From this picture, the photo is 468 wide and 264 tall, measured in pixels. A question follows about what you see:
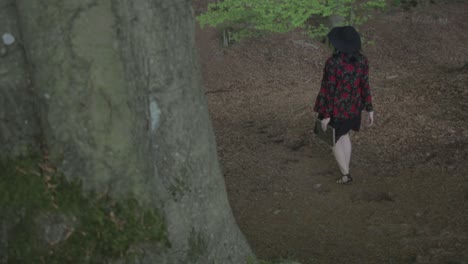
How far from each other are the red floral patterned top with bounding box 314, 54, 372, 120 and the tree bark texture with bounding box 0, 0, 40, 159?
3487mm

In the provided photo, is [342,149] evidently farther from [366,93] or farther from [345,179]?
[366,93]

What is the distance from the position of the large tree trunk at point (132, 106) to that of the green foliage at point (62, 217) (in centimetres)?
7

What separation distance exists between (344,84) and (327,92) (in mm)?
200

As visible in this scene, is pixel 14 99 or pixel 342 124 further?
pixel 342 124

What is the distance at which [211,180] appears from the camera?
2.78m

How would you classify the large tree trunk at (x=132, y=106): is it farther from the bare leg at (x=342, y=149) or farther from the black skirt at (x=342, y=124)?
the bare leg at (x=342, y=149)

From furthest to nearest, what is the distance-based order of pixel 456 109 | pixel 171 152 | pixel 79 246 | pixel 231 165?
pixel 456 109 < pixel 231 165 < pixel 171 152 < pixel 79 246

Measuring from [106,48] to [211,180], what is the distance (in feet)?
3.19

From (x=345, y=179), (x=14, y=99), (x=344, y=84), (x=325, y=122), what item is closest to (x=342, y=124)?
(x=325, y=122)

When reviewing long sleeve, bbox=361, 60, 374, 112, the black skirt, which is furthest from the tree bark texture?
long sleeve, bbox=361, 60, 374, 112

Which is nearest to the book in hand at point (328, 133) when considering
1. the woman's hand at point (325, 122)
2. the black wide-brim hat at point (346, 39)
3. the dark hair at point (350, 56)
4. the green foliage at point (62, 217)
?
the woman's hand at point (325, 122)

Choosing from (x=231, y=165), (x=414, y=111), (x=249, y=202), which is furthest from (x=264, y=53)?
(x=249, y=202)

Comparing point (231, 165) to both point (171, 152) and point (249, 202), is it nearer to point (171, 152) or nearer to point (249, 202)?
point (249, 202)

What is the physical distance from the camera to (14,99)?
2.29 metres
